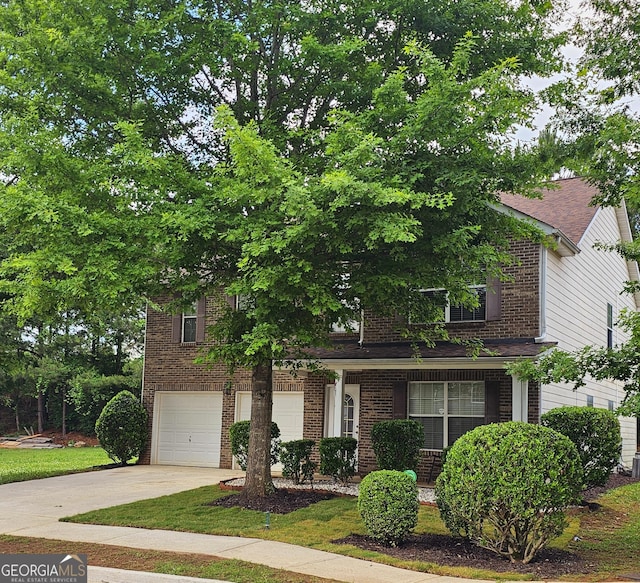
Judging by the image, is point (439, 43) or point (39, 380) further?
point (39, 380)

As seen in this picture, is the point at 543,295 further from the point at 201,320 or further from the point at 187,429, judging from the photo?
the point at 187,429

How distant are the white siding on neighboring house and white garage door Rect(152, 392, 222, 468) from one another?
378 inches

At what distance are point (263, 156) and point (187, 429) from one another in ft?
43.2

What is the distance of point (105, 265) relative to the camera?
11227 millimetres

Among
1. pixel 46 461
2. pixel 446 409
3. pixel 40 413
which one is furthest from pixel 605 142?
pixel 40 413

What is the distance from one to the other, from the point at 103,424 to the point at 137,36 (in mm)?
12331

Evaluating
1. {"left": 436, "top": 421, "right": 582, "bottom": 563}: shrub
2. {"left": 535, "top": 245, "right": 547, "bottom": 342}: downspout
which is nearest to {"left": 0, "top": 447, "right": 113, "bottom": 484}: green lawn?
{"left": 535, "top": 245, "right": 547, "bottom": 342}: downspout

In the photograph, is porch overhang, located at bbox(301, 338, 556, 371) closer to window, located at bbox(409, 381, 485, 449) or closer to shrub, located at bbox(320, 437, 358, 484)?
window, located at bbox(409, 381, 485, 449)

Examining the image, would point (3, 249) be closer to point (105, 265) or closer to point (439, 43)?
point (105, 265)

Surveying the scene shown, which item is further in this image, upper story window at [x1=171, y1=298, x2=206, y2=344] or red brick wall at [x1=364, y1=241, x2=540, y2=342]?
upper story window at [x1=171, y1=298, x2=206, y2=344]

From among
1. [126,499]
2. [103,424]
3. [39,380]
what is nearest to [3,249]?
[103,424]

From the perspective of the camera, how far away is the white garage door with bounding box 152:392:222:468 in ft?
70.7

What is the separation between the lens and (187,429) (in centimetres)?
2194

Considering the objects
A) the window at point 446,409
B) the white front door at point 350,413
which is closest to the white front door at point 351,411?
the white front door at point 350,413
